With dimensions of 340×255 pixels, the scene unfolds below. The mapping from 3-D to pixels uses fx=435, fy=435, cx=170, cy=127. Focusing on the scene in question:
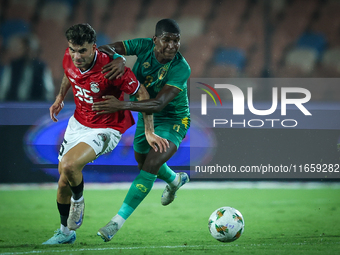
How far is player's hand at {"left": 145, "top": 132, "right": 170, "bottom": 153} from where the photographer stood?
12.1 ft

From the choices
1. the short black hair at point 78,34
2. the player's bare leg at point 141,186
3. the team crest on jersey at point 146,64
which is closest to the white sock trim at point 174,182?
the player's bare leg at point 141,186

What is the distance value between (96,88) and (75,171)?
0.70m

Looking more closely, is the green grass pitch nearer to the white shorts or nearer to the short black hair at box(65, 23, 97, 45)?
the white shorts

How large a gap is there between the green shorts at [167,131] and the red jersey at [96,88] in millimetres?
385

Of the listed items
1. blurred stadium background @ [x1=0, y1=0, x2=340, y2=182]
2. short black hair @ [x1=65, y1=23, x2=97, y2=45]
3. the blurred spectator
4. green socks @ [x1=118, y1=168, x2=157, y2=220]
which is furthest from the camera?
blurred stadium background @ [x1=0, y1=0, x2=340, y2=182]

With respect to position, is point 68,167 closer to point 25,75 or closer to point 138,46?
point 138,46

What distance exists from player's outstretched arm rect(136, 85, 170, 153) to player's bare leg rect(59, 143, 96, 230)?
19.6 inches

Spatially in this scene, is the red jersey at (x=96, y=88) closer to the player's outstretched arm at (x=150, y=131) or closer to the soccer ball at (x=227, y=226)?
the player's outstretched arm at (x=150, y=131)

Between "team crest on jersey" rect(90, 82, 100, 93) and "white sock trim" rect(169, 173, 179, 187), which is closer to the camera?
"team crest on jersey" rect(90, 82, 100, 93)

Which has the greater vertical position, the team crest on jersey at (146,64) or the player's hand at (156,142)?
the team crest on jersey at (146,64)

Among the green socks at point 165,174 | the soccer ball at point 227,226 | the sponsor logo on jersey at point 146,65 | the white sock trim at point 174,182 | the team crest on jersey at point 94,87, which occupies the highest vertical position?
the sponsor logo on jersey at point 146,65

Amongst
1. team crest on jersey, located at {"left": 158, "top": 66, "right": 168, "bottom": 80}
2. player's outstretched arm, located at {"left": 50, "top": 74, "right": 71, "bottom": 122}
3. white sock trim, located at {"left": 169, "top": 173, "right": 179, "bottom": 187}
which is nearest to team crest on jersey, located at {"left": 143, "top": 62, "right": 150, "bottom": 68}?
team crest on jersey, located at {"left": 158, "top": 66, "right": 168, "bottom": 80}

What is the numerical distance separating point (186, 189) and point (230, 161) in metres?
0.95

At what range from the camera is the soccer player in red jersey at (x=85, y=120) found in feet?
11.2
